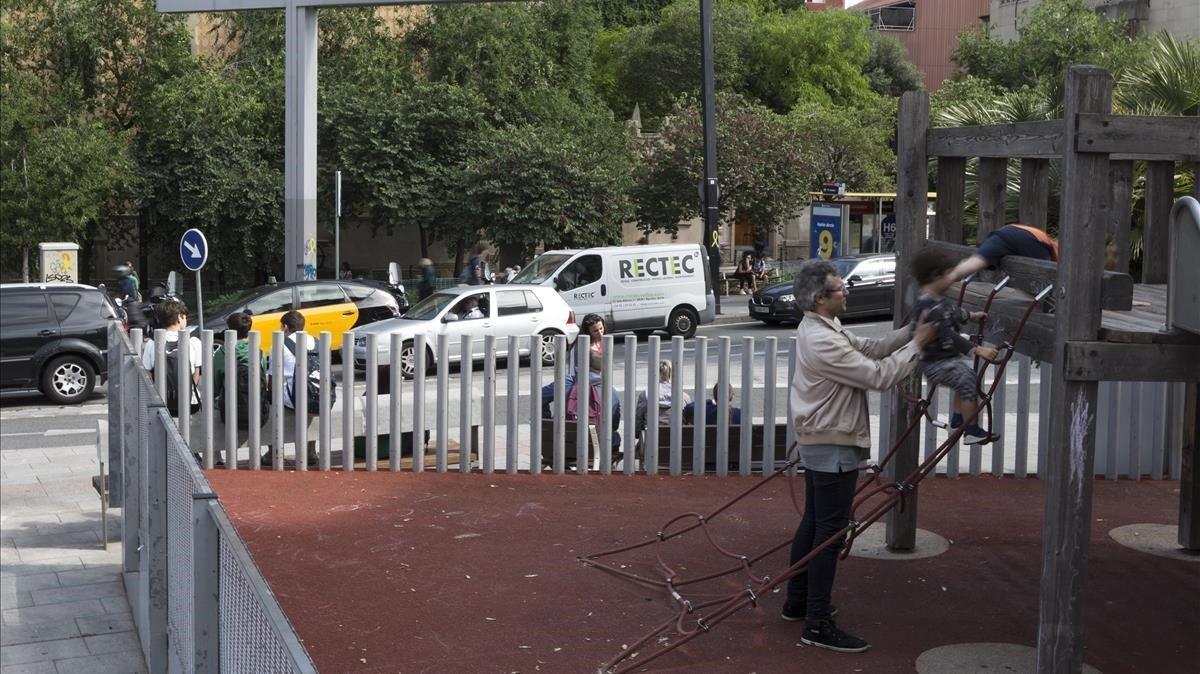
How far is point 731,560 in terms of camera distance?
7691 millimetres

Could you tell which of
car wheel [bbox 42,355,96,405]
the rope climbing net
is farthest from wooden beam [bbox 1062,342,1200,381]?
car wheel [bbox 42,355,96,405]

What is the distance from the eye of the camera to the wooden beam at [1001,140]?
5.63m

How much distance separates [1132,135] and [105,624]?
20.3ft

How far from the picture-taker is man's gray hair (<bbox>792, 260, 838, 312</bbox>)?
19.4ft

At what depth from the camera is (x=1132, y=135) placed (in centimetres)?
503

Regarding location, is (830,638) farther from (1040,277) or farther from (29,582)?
(29,582)

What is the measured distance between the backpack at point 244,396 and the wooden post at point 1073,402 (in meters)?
6.25

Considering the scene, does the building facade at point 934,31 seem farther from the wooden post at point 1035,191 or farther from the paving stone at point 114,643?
the paving stone at point 114,643

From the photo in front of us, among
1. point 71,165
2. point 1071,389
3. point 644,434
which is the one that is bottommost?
point 644,434

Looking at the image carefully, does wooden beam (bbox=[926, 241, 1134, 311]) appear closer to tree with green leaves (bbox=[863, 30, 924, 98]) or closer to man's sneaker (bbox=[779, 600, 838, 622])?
man's sneaker (bbox=[779, 600, 838, 622])

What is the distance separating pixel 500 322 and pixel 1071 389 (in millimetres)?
16514

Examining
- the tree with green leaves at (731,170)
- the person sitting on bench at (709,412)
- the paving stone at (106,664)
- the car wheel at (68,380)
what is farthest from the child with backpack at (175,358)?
the tree with green leaves at (731,170)

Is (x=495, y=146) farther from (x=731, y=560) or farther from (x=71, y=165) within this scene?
(x=731, y=560)

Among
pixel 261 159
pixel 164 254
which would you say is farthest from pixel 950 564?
pixel 164 254
